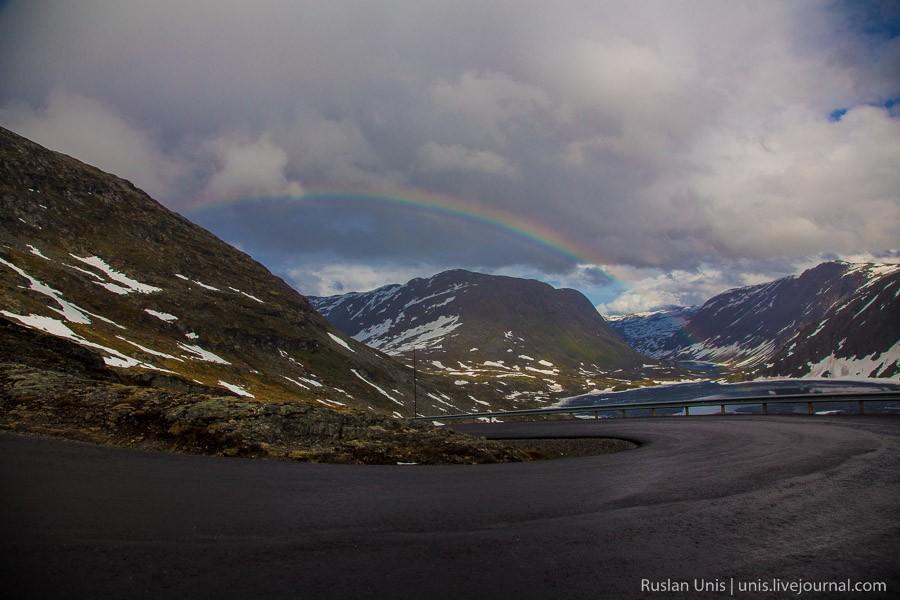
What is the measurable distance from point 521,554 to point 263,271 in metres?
199

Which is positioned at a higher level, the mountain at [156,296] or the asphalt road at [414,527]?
the mountain at [156,296]

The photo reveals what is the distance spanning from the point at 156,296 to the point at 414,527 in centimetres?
12865

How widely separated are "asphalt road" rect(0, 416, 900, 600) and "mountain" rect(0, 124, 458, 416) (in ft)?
195

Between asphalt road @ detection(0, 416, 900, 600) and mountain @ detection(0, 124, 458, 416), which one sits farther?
mountain @ detection(0, 124, 458, 416)

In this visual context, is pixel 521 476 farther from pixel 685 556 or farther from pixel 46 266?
pixel 46 266

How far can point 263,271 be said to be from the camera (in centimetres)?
19350

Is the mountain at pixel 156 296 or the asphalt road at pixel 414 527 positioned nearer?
the asphalt road at pixel 414 527

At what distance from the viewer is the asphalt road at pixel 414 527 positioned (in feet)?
18.8

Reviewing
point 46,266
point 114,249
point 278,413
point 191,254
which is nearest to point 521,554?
point 278,413

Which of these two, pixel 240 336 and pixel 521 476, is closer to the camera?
pixel 521 476

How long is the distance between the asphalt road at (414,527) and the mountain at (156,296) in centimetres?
5947

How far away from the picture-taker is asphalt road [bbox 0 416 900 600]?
225 inches

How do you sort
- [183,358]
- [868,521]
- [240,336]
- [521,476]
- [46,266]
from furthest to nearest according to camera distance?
[240,336], [46,266], [183,358], [521,476], [868,521]

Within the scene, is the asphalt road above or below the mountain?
below
